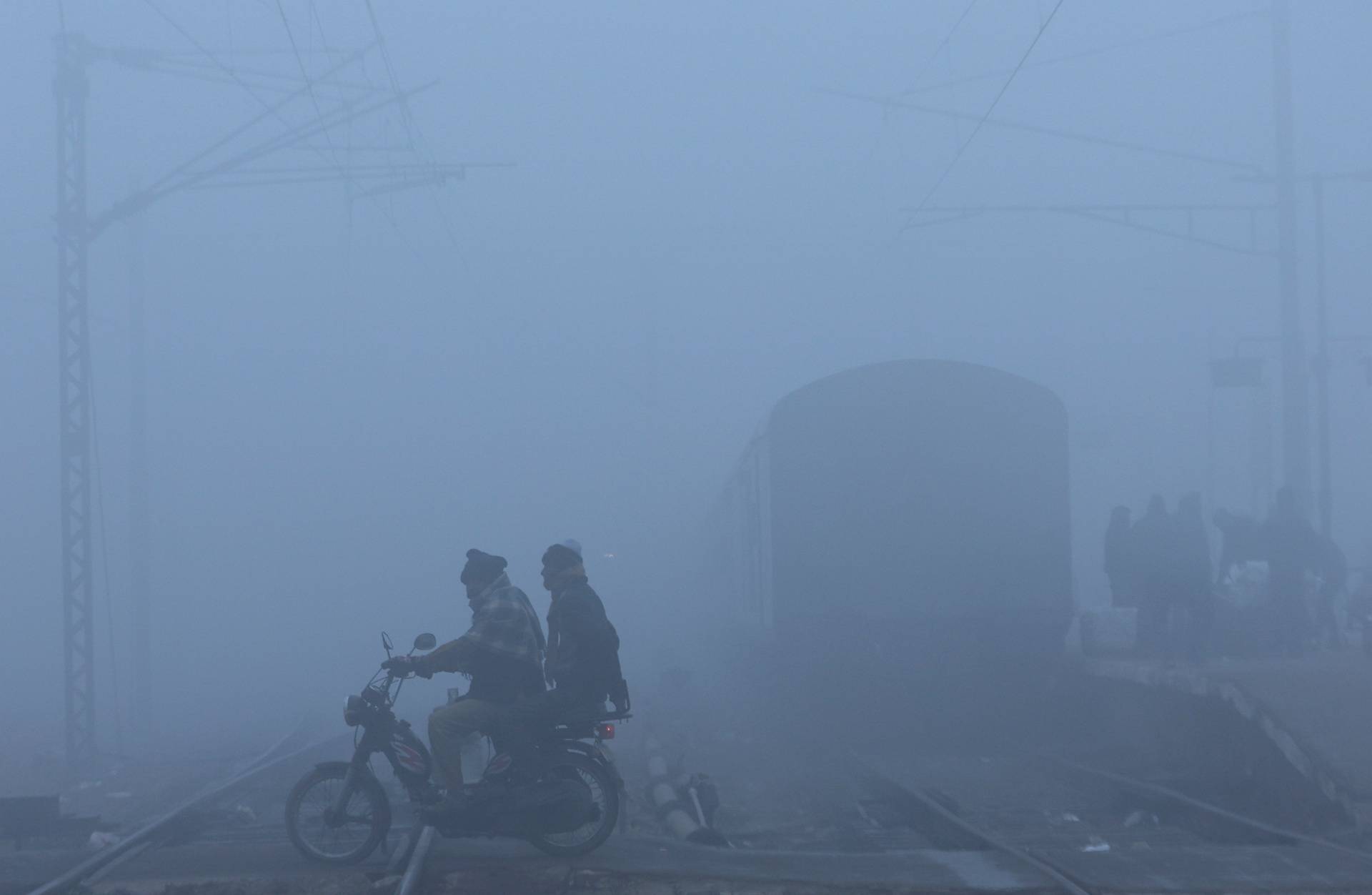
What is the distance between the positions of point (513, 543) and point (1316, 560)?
121 ft

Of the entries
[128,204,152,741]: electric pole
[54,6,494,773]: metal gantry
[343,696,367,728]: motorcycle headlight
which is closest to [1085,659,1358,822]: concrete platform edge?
[343,696,367,728]: motorcycle headlight

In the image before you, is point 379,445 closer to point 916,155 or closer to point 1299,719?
point 916,155

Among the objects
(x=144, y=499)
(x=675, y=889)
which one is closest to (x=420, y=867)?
(x=675, y=889)

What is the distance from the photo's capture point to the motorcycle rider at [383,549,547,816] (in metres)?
6.99

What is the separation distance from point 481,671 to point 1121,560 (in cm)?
950

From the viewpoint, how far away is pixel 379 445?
1918 inches

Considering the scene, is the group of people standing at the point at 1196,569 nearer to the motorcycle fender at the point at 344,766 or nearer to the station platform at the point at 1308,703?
the station platform at the point at 1308,703

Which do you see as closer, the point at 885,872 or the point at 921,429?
the point at 885,872

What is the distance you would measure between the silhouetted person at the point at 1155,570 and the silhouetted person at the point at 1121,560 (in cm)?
22

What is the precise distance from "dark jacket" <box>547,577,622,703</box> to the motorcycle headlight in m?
0.96

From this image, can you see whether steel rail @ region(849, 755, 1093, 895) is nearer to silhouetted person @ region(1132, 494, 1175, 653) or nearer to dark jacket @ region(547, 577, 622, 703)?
dark jacket @ region(547, 577, 622, 703)

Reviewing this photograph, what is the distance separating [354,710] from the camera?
711cm

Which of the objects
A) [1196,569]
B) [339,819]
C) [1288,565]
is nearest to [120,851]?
[339,819]

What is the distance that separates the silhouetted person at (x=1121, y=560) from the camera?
14.5 m
